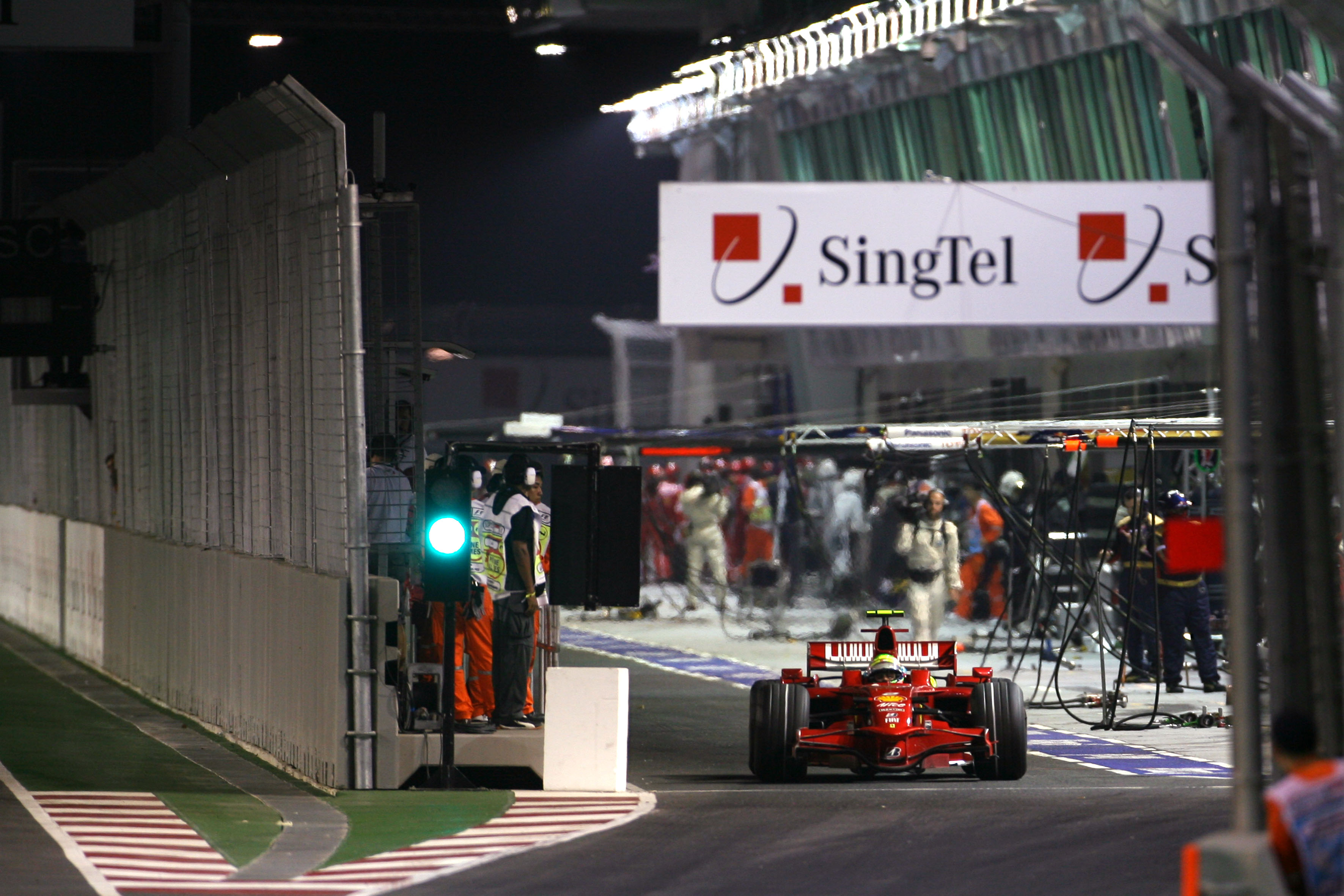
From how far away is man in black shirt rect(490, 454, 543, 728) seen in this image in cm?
1443

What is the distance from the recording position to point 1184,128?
28172 mm

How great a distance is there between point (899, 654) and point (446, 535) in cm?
287

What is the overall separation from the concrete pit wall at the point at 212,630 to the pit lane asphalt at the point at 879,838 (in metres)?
2.07

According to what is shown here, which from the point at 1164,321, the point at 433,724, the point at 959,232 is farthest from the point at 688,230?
the point at 433,724

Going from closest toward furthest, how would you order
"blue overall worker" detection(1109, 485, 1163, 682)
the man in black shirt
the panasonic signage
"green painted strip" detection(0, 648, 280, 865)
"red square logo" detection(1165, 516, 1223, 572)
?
"red square logo" detection(1165, 516, 1223, 572) → "green painted strip" detection(0, 648, 280, 865) → the man in black shirt → the panasonic signage → "blue overall worker" detection(1109, 485, 1163, 682)

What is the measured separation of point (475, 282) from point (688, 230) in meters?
30.8

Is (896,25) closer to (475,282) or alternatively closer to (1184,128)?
(1184,128)

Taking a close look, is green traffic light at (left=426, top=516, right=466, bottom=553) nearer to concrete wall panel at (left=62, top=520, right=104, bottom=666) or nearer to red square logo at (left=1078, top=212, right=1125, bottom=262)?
red square logo at (left=1078, top=212, right=1125, bottom=262)

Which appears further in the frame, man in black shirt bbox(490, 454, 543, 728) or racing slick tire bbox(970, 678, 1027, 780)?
man in black shirt bbox(490, 454, 543, 728)

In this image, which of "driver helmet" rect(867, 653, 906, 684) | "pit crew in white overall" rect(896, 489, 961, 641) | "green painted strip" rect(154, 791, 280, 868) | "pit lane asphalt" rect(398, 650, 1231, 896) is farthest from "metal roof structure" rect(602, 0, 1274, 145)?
"green painted strip" rect(154, 791, 280, 868)

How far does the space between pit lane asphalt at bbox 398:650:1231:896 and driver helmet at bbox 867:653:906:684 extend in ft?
2.11

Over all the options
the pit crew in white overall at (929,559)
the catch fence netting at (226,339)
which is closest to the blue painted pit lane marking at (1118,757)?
the pit crew in white overall at (929,559)

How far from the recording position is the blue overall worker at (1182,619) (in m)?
19.4

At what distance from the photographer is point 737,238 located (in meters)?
17.9
